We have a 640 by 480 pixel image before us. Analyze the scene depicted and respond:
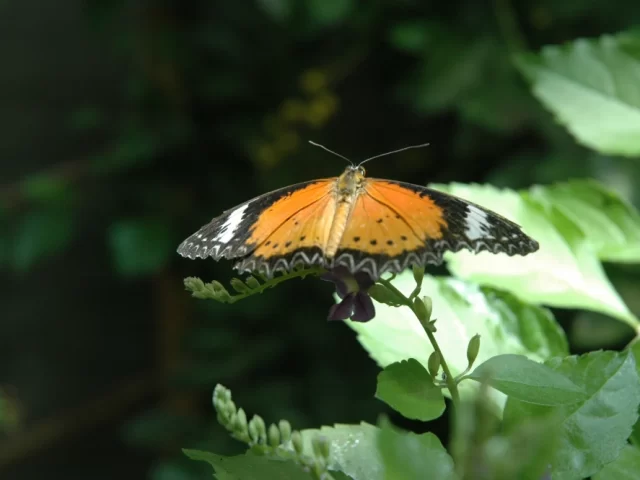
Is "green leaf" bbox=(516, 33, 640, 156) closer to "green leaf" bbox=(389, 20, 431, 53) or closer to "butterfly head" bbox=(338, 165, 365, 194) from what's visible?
"butterfly head" bbox=(338, 165, 365, 194)

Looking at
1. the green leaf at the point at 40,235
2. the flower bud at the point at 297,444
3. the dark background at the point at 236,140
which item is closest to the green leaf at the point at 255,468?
the flower bud at the point at 297,444

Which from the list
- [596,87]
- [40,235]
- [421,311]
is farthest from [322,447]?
[40,235]

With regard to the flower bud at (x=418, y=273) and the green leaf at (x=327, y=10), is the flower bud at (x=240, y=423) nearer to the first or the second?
the flower bud at (x=418, y=273)

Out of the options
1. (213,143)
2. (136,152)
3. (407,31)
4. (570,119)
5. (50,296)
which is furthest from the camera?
→ (50,296)

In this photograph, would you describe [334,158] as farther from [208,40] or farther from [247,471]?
[247,471]

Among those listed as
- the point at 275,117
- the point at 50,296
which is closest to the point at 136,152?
the point at 275,117

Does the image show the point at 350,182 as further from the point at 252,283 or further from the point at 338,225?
the point at 252,283
